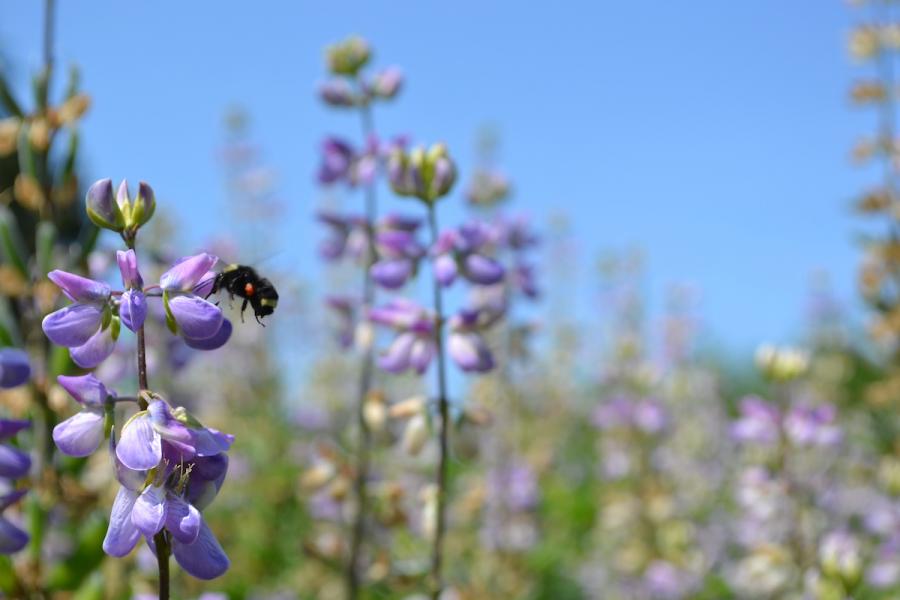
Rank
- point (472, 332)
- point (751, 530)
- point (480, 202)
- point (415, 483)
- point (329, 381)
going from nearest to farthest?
point (472, 332), point (751, 530), point (480, 202), point (415, 483), point (329, 381)

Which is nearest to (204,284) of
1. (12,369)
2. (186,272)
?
(186,272)

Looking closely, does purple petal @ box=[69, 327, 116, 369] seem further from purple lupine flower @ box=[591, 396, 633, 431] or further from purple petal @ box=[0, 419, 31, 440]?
purple lupine flower @ box=[591, 396, 633, 431]

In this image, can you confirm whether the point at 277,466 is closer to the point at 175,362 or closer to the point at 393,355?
the point at 175,362

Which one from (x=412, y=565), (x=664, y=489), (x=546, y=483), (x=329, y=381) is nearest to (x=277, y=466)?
(x=329, y=381)

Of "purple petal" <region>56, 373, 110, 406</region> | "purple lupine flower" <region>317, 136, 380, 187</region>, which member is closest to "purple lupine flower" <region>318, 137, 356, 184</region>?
"purple lupine flower" <region>317, 136, 380, 187</region>

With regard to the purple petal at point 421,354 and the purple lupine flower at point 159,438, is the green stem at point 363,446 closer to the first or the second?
the purple petal at point 421,354

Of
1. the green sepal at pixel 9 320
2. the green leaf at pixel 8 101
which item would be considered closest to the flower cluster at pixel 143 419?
the green sepal at pixel 9 320
